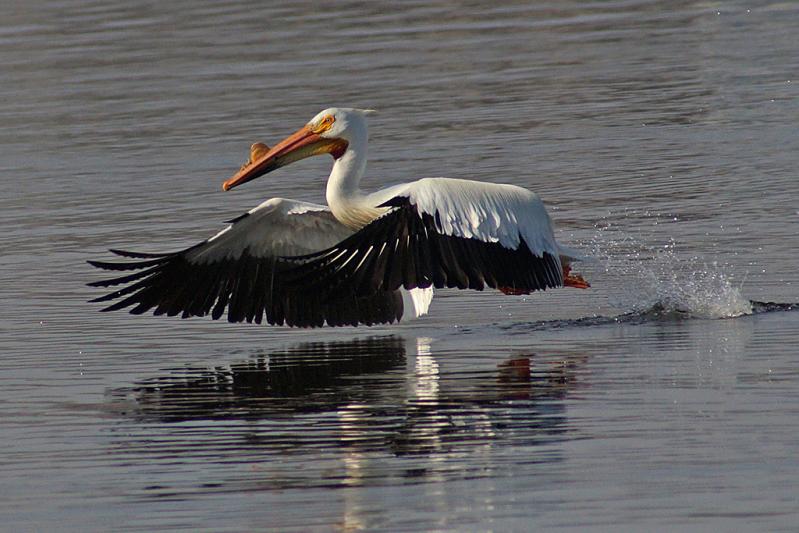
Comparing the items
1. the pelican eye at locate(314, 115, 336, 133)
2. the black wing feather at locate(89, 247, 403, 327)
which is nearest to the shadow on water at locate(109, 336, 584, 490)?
the black wing feather at locate(89, 247, 403, 327)

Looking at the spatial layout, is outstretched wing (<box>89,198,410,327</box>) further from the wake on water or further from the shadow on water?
the wake on water

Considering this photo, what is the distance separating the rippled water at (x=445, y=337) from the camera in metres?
6.14

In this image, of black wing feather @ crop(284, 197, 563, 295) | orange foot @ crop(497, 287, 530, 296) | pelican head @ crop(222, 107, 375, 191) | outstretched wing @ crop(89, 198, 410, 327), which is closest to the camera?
black wing feather @ crop(284, 197, 563, 295)

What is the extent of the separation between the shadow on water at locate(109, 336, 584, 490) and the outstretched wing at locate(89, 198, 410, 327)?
1.08 feet

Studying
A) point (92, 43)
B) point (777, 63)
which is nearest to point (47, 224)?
point (777, 63)

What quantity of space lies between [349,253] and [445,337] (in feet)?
2.94

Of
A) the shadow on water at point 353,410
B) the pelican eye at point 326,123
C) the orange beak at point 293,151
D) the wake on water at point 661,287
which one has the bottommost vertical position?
the shadow on water at point 353,410

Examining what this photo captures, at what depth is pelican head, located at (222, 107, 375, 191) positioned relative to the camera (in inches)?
360

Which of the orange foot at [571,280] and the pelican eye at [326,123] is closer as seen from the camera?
the pelican eye at [326,123]

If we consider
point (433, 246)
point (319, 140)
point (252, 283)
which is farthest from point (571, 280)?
point (252, 283)

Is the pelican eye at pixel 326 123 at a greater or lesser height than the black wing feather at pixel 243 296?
greater

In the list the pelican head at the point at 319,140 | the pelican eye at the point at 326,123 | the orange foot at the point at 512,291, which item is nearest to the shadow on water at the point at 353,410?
the orange foot at the point at 512,291

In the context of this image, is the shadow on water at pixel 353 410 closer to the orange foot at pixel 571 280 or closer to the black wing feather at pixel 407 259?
the black wing feather at pixel 407 259

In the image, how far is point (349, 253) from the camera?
8.35 m
